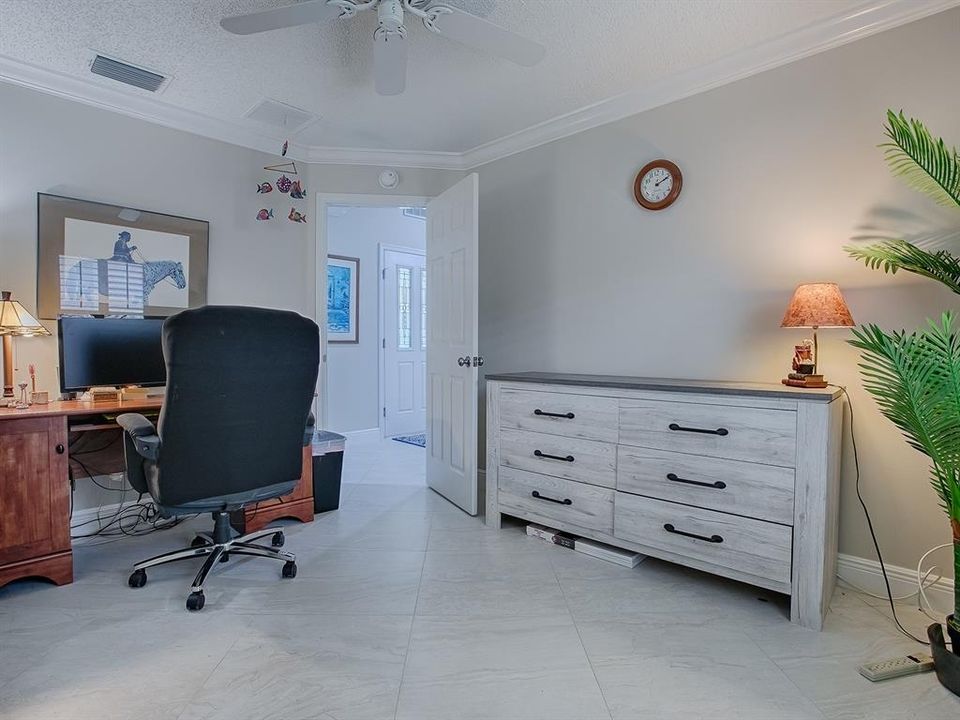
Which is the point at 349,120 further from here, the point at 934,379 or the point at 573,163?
the point at 934,379

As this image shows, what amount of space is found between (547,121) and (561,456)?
2067 mm

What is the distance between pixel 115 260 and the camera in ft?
9.30

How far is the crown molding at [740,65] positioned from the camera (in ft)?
6.66

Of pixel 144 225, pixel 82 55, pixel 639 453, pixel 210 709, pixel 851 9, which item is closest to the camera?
pixel 210 709

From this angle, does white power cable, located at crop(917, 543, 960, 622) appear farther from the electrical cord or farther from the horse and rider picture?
the horse and rider picture

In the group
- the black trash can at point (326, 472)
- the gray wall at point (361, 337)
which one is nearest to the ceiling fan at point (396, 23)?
the black trash can at point (326, 472)

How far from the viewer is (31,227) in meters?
2.58

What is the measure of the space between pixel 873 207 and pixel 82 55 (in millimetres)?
3653

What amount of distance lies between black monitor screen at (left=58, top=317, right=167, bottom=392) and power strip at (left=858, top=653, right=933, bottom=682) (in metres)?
3.00

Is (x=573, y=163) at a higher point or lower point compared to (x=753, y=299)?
higher

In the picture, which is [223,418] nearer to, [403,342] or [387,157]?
[387,157]

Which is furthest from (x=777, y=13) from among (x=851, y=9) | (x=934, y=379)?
(x=934, y=379)

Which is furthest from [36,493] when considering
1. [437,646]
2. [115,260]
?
[437,646]

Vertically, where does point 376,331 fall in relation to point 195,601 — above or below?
above
